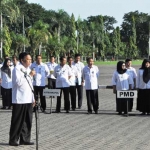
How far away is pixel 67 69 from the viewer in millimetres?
13289

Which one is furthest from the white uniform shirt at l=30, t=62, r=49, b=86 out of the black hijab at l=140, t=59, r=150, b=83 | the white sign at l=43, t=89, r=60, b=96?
the black hijab at l=140, t=59, r=150, b=83

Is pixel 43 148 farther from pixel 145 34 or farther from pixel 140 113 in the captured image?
pixel 145 34

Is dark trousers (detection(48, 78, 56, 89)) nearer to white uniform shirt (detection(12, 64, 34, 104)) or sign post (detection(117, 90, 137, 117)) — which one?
sign post (detection(117, 90, 137, 117))

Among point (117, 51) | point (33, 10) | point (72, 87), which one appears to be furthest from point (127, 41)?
point (72, 87)

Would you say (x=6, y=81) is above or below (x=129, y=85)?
above

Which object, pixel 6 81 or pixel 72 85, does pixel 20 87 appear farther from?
pixel 6 81

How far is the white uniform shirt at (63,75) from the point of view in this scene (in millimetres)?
13125

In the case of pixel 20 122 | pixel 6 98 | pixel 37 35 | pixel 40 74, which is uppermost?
pixel 37 35

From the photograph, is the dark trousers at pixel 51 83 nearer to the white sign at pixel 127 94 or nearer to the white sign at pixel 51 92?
the white sign at pixel 51 92

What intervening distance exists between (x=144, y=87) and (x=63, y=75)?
257 cm

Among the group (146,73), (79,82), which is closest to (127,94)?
(146,73)

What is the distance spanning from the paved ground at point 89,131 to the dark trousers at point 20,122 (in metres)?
0.27

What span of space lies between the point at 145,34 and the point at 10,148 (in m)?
109

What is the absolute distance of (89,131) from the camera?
9.88 m
